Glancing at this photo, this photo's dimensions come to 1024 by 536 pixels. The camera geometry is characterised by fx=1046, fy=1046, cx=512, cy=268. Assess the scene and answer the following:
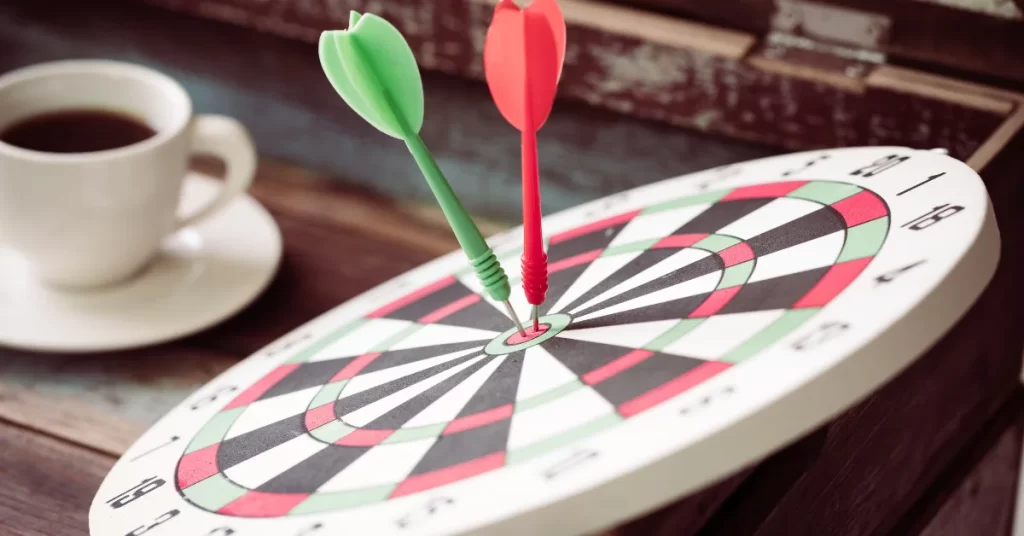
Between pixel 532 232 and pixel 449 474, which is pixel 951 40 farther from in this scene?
pixel 449 474

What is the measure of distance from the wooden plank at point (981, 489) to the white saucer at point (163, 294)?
1.79ft

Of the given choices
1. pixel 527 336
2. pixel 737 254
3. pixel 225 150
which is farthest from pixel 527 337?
pixel 225 150

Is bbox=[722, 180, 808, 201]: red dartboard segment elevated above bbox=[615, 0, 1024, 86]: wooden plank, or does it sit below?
below

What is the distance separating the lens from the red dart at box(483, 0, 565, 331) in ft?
1.63

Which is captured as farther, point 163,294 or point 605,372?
point 163,294

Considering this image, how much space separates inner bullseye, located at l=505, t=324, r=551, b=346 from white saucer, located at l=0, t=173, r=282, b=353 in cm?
38

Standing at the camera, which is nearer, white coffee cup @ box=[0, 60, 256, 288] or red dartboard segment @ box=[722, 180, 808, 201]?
red dartboard segment @ box=[722, 180, 808, 201]

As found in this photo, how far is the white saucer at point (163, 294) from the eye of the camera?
82 centimetres

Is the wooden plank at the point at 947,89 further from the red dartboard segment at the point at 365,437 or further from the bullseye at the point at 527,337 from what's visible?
the red dartboard segment at the point at 365,437

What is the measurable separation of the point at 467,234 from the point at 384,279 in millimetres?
408

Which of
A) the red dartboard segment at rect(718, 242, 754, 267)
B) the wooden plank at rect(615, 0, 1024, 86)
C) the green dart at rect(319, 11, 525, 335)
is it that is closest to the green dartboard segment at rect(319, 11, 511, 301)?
the green dart at rect(319, 11, 525, 335)

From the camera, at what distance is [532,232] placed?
0.53 m

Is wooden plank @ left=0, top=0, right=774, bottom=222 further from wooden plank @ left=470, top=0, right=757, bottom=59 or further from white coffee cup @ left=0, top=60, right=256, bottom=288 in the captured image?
white coffee cup @ left=0, top=60, right=256, bottom=288

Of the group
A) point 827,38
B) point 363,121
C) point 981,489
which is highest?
point 827,38
